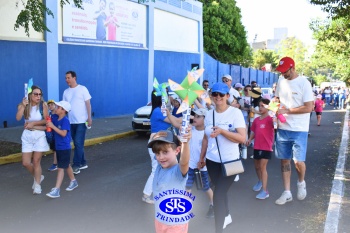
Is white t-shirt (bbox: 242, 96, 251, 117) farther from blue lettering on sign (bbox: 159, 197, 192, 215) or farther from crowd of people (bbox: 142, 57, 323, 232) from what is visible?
blue lettering on sign (bbox: 159, 197, 192, 215)

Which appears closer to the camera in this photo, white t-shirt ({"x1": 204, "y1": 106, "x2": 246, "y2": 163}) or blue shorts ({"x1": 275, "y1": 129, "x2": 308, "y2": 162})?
white t-shirt ({"x1": 204, "y1": 106, "x2": 246, "y2": 163})

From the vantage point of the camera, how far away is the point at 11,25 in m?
13.2

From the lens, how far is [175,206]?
3.12m

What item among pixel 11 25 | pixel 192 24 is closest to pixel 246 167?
pixel 11 25

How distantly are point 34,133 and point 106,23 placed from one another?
11976 millimetres

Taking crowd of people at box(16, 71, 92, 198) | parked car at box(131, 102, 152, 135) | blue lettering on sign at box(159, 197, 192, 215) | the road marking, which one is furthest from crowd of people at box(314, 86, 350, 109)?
blue lettering on sign at box(159, 197, 192, 215)

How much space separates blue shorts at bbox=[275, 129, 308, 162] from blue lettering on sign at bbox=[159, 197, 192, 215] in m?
3.04

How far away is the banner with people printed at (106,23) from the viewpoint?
619 inches

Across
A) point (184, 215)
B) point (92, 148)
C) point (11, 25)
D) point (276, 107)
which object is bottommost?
point (92, 148)

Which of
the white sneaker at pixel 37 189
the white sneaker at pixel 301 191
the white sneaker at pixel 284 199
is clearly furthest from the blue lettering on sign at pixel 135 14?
the white sneaker at pixel 284 199

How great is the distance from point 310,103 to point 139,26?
15012mm

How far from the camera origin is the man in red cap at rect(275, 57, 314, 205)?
5.58 metres

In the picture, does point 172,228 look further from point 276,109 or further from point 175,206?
point 276,109

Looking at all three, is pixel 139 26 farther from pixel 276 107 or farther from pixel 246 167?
pixel 276 107
